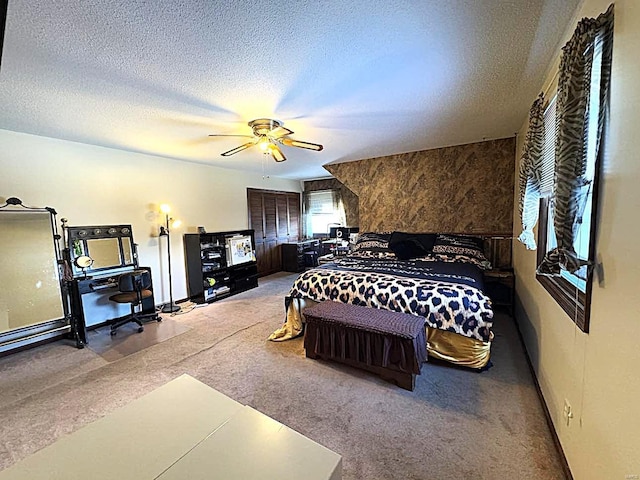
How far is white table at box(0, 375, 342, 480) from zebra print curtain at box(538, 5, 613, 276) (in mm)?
1317

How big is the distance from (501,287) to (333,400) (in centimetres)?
286

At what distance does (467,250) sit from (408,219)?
115cm

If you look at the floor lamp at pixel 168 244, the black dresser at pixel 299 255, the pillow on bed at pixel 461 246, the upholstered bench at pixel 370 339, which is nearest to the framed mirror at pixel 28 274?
the floor lamp at pixel 168 244

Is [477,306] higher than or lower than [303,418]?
higher

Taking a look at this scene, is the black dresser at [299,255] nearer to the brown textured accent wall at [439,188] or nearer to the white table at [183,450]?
the brown textured accent wall at [439,188]

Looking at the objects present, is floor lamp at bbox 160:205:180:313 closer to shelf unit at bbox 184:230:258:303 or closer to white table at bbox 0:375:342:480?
shelf unit at bbox 184:230:258:303

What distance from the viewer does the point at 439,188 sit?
14.6ft

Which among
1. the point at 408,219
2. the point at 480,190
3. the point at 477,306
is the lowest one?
the point at 477,306

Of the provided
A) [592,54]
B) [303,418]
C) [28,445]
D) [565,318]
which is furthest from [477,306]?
[28,445]

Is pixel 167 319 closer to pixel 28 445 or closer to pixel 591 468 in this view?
pixel 28 445

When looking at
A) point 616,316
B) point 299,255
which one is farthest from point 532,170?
point 299,255

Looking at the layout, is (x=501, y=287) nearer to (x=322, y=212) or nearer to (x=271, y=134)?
(x=271, y=134)

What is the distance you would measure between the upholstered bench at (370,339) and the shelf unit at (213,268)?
2.62 metres

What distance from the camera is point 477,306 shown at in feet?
7.67
